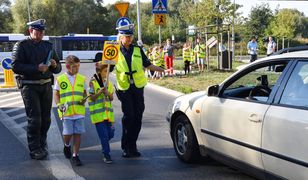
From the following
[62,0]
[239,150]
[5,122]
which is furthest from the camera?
[62,0]

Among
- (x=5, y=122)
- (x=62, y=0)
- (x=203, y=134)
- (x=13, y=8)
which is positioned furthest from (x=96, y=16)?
(x=203, y=134)

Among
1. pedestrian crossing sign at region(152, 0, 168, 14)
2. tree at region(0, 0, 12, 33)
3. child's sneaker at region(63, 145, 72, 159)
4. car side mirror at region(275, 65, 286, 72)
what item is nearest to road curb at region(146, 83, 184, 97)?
pedestrian crossing sign at region(152, 0, 168, 14)

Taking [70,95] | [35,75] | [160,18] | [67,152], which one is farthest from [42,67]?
[160,18]

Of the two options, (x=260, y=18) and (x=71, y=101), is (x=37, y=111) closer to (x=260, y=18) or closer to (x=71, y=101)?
(x=71, y=101)

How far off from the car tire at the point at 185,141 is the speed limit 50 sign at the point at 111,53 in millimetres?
1223

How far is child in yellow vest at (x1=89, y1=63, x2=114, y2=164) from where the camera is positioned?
5477mm

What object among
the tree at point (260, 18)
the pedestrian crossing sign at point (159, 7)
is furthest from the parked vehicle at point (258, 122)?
the tree at point (260, 18)

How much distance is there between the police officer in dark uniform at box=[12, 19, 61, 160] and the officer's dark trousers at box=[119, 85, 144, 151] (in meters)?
1.11

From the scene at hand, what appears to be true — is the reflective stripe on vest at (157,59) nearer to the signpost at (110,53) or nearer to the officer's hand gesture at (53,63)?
the officer's hand gesture at (53,63)

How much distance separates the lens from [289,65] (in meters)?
3.98

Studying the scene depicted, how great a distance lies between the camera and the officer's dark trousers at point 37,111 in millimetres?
5688

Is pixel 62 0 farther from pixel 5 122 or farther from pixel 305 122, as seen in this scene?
pixel 305 122

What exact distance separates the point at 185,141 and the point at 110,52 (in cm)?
157

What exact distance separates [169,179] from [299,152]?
1.81 metres
